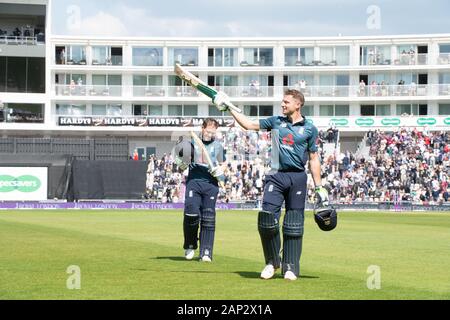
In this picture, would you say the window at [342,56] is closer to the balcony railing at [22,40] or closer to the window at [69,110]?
the window at [69,110]

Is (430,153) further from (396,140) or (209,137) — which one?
(209,137)

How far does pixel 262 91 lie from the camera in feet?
308

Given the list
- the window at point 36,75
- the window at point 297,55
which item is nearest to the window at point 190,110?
the window at point 297,55

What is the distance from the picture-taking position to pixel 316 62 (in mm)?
93938

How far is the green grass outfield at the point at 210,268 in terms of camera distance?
38.5 feet

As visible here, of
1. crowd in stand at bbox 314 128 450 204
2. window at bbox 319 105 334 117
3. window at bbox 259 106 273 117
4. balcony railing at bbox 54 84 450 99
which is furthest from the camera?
window at bbox 319 105 334 117

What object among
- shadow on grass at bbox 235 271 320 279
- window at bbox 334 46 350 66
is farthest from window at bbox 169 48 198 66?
shadow on grass at bbox 235 271 320 279

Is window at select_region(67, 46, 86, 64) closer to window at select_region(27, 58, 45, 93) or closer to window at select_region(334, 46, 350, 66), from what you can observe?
window at select_region(27, 58, 45, 93)

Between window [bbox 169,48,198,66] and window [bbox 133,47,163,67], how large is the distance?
1.18 meters

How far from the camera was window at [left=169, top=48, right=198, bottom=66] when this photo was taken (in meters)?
95.2

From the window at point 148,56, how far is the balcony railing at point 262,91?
109 inches

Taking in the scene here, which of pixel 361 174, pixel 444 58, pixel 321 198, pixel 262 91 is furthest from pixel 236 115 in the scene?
pixel 444 58

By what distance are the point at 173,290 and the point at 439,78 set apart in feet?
278
